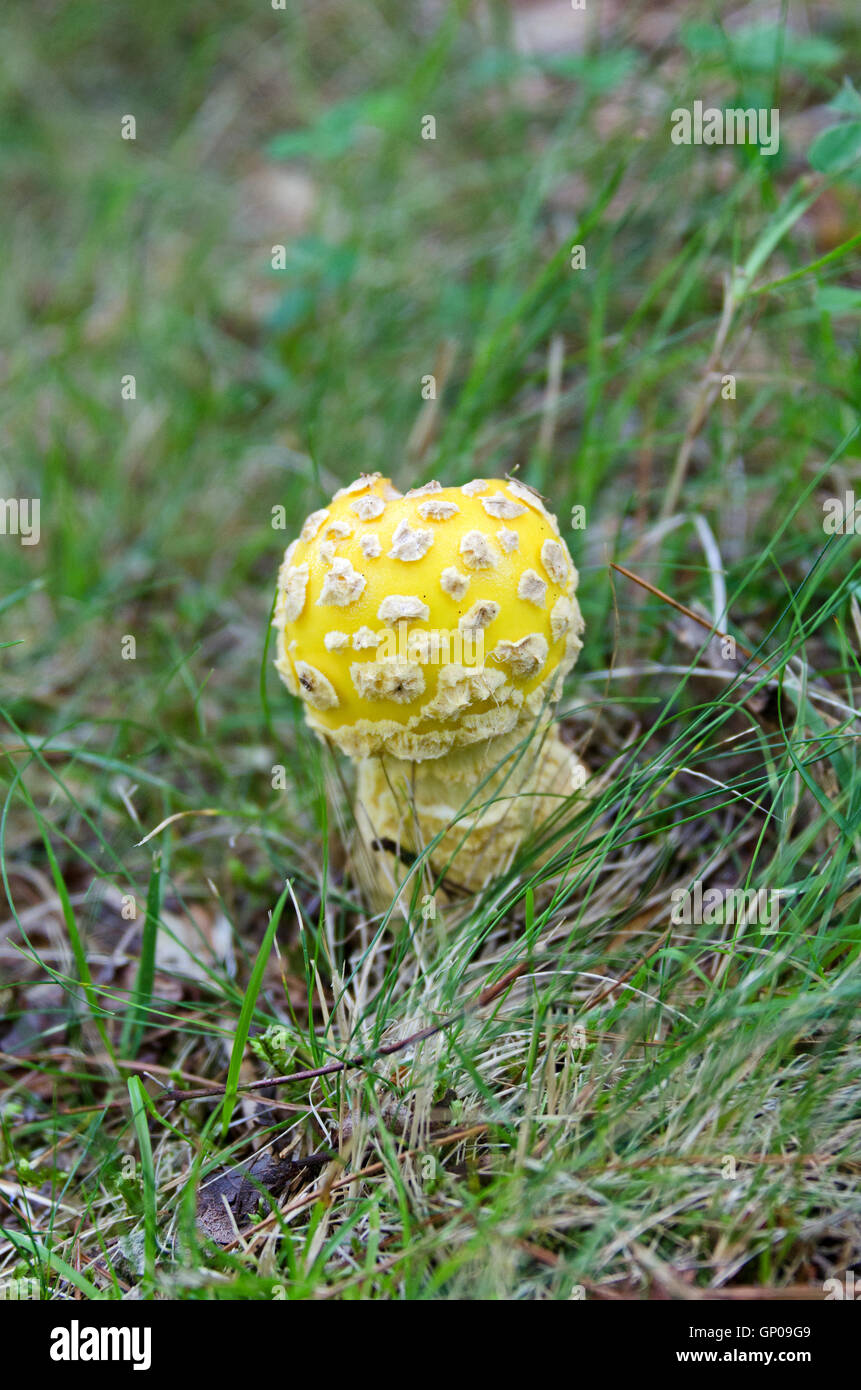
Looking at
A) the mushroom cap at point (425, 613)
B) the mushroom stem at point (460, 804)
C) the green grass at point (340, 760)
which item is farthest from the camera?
the mushroom stem at point (460, 804)

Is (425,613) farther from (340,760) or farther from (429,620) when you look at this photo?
(340,760)

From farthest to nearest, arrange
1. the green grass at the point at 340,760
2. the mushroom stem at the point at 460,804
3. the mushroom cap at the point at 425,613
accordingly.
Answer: the mushroom stem at the point at 460,804 → the mushroom cap at the point at 425,613 → the green grass at the point at 340,760

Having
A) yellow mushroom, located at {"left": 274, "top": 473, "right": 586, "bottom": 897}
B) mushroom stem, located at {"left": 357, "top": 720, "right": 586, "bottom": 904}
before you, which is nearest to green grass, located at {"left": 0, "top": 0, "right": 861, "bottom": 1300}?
mushroom stem, located at {"left": 357, "top": 720, "right": 586, "bottom": 904}

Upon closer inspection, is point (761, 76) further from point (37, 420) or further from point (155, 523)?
point (37, 420)

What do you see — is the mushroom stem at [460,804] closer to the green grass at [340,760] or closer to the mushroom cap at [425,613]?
the green grass at [340,760]

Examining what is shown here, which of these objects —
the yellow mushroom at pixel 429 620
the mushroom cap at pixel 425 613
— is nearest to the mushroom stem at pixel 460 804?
the yellow mushroom at pixel 429 620

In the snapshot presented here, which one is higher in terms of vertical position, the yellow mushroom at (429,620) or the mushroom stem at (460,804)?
the yellow mushroom at (429,620)

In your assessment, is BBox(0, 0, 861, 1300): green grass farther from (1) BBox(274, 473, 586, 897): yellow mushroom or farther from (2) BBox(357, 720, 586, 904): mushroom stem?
(1) BBox(274, 473, 586, 897): yellow mushroom
